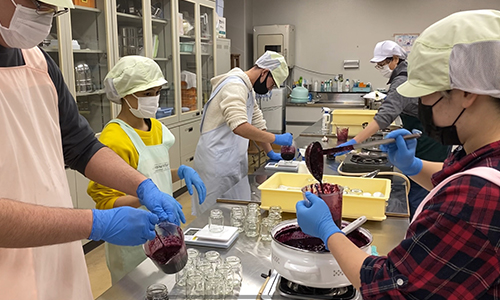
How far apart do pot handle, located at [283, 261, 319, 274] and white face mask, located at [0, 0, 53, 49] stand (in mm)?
910

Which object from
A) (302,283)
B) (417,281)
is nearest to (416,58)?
(417,281)

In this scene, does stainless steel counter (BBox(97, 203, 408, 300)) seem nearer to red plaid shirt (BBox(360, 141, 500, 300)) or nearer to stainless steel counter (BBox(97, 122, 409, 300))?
stainless steel counter (BBox(97, 122, 409, 300))

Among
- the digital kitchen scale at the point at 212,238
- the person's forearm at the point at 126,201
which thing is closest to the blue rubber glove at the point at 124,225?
the digital kitchen scale at the point at 212,238

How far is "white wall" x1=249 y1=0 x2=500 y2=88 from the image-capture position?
21.2ft

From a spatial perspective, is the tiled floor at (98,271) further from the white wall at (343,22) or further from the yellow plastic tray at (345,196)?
the white wall at (343,22)

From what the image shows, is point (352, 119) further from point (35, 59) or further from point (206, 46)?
point (35, 59)

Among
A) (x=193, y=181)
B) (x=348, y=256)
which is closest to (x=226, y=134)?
(x=193, y=181)

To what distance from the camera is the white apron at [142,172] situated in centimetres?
169

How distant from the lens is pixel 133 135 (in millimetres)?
1795

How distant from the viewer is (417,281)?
31.4 inches

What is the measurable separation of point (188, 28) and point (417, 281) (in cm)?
422

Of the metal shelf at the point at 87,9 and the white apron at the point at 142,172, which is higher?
the metal shelf at the point at 87,9

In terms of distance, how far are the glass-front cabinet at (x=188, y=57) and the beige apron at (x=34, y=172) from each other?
3.33 metres

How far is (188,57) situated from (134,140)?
3043 millimetres
